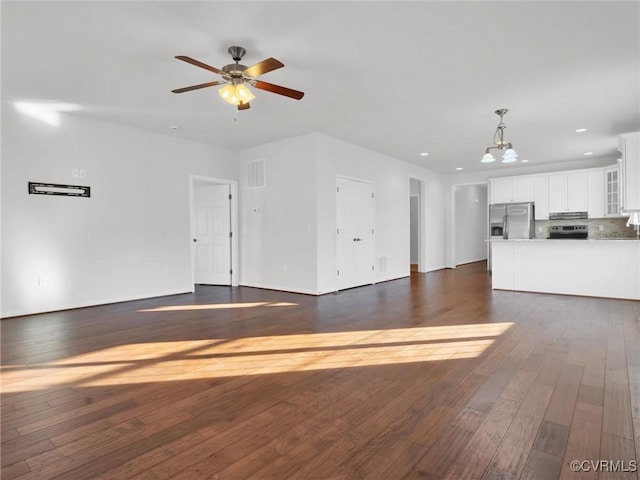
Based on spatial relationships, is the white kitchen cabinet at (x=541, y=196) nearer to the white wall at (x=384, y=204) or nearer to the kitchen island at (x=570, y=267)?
the white wall at (x=384, y=204)

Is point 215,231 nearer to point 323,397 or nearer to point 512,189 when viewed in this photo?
point 323,397

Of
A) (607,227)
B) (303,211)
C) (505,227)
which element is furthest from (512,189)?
(303,211)

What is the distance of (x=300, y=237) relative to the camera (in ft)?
20.2

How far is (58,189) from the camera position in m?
5.01

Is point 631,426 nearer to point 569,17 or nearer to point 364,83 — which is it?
point 569,17

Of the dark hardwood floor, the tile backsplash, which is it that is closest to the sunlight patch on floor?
the dark hardwood floor

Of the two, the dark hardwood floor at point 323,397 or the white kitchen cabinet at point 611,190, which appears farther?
the white kitchen cabinet at point 611,190

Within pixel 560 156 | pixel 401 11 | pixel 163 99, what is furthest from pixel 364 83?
pixel 560 156

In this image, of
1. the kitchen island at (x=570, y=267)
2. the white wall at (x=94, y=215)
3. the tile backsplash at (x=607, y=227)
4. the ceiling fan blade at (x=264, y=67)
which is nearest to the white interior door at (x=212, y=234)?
the white wall at (x=94, y=215)

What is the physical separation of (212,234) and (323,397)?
18.8 feet

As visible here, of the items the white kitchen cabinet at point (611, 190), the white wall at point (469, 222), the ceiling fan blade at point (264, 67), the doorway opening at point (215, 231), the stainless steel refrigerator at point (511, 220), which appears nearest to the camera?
the ceiling fan blade at point (264, 67)

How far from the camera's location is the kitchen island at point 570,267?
539 cm

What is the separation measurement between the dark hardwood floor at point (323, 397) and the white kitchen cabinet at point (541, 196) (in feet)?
15.8

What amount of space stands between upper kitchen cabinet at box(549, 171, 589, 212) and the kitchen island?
3.23m
